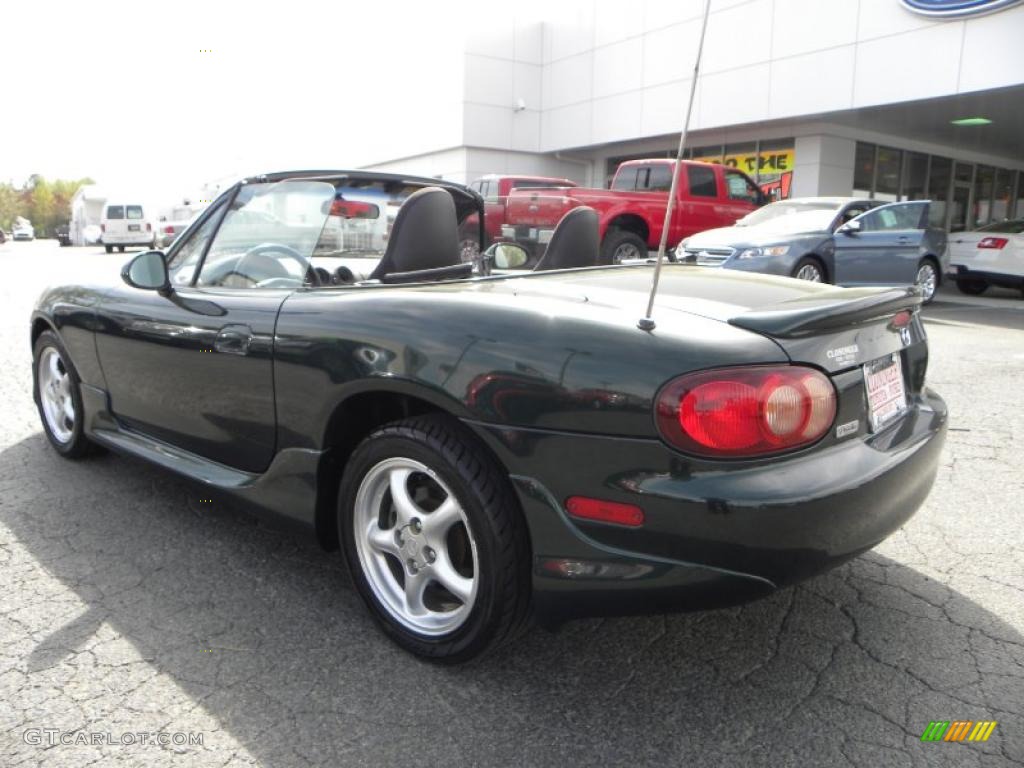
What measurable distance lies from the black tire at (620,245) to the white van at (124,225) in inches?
1019

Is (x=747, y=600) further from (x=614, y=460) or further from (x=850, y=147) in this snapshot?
(x=850, y=147)

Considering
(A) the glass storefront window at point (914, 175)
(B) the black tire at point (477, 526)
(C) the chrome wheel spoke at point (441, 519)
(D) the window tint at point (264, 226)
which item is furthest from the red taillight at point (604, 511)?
(A) the glass storefront window at point (914, 175)

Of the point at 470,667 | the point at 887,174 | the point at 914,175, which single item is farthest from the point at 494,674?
the point at 914,175

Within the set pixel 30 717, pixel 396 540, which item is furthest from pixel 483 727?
pixel 30 717

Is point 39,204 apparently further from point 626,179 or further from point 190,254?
point 190,254

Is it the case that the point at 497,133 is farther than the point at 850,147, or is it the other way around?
the point at 497,133

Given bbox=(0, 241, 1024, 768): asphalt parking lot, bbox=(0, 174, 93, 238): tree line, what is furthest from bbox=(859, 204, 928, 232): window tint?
bbox=(0, 174, 93, 238): tree line

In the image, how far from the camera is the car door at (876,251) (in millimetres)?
10742

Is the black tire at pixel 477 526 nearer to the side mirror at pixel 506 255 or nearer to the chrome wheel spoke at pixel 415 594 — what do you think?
the chrome wheel spoke at pixel 415 594

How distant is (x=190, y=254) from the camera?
329 cm

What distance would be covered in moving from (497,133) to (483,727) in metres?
23.3

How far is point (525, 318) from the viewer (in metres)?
2.09

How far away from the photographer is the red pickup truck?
1209cm

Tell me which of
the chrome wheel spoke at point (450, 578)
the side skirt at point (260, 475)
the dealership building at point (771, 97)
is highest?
the dealership building at point (771, 97)
